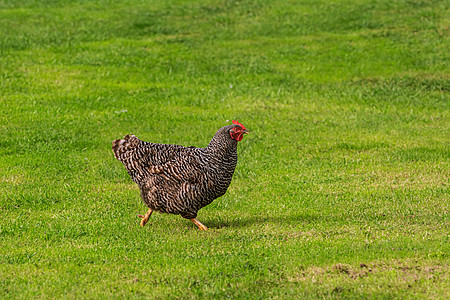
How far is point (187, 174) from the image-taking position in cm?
905

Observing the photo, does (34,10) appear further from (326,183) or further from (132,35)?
(326,183)

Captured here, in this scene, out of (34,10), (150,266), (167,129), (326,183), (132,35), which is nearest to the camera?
(150,266)

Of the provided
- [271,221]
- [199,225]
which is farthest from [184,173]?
[271,221]

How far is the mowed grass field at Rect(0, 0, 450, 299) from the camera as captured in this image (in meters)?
7.55

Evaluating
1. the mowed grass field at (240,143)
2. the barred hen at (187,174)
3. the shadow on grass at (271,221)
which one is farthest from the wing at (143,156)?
the shadow on grass at (271,221)

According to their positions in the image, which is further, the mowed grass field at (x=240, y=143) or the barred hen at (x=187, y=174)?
the barred hen at (x=187, y=174)

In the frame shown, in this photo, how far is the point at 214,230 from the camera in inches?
362

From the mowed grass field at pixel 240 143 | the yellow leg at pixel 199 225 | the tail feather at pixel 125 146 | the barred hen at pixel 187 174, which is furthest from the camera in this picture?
the tail feather at pixel 125 146

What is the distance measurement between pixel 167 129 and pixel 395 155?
541 cm

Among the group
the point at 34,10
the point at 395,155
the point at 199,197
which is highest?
the point at 34,10

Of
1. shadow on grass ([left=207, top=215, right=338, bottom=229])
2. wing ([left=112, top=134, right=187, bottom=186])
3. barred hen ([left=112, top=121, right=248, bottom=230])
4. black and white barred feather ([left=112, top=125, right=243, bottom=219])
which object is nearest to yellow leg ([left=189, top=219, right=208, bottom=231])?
barred hen ([left=112, top=121, right=248, bottom=230])

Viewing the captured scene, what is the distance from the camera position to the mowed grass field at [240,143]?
7551 mm

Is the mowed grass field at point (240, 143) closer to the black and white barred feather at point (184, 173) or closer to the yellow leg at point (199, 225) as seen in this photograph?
the yellow leg at point (199, 225)

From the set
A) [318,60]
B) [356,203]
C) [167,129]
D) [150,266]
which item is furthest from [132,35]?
[150,266]
